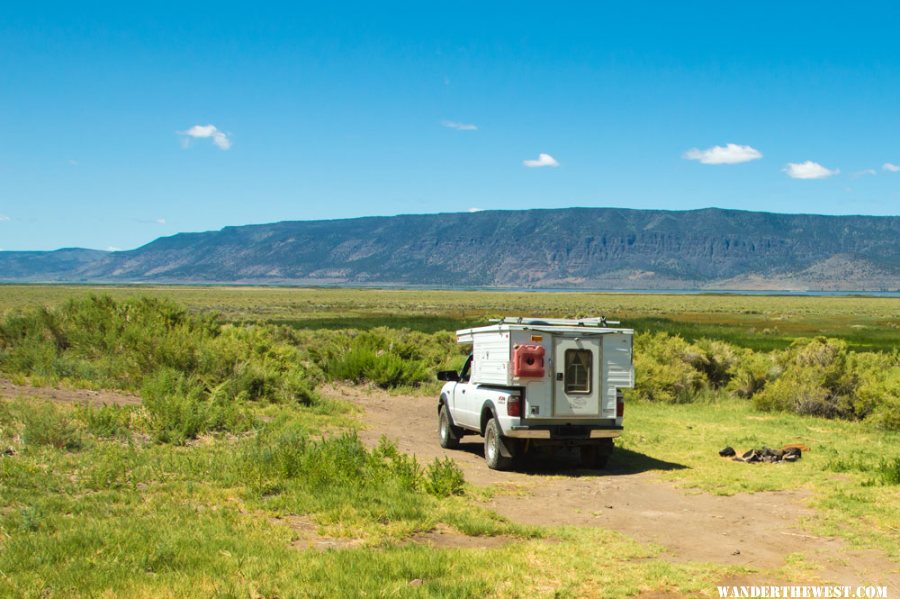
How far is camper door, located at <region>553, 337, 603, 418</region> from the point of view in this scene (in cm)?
1249

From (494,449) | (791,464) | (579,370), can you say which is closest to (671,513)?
(579,370)

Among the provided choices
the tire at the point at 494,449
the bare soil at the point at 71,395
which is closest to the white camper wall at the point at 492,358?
the tire at the point at 494,449

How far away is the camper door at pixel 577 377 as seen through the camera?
492 inches

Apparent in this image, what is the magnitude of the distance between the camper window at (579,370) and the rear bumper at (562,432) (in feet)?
1.90

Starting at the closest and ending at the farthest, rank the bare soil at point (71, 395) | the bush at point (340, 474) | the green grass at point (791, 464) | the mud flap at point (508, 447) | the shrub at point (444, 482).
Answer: the green grass at point (791, 464) → the bush at point (340, 474) → the shrub at point (444, 482) → the mud flap at point (508, 447) → the bare soil at point (71, 395)

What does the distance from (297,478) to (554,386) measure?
418 centimetres

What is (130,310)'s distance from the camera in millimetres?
23469

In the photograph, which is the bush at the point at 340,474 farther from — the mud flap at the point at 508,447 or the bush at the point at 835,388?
the bush at the point at 835,388

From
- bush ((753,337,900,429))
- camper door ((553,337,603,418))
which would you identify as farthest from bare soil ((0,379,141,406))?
bush ((753,337,900,429))

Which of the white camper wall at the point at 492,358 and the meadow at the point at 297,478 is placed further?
the white camper wall at the point at 492,358

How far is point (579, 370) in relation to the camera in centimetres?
1262

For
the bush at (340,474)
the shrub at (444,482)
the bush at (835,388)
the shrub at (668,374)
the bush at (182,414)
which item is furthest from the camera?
the shrub at (668,374)

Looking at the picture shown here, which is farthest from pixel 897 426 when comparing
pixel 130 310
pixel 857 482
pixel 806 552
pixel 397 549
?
pixel 130 310

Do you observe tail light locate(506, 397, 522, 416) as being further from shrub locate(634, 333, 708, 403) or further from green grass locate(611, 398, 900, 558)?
shrub locate(634, 333, 708, 403)
